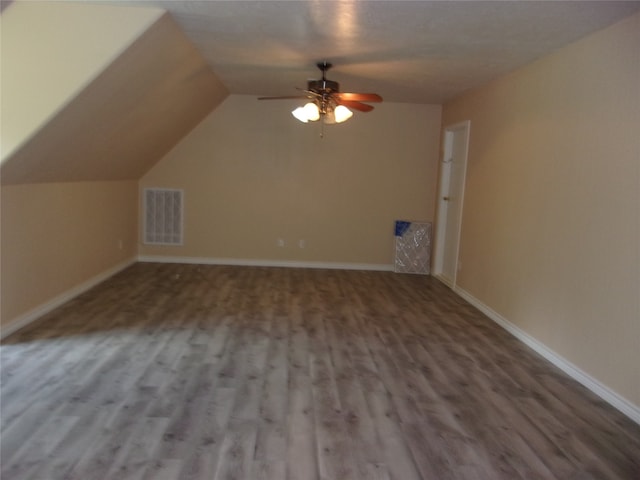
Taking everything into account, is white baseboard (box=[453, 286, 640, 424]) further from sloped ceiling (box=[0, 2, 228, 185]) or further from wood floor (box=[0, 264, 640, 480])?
sloped ceiling (box=[0, 2, 228, 185])

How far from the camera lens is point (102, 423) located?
256 cm

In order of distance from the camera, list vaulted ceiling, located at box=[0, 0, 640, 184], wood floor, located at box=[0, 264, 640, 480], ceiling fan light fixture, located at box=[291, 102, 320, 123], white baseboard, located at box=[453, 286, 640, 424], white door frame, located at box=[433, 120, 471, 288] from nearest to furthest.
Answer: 1. wood floor, located at box=[0, 264, 640, 480]
2. white baseboard, located at box=[453, 286, 640, 424]
3. vaulted ceiling, located at box=[0, 0, 640, 184]
4. ceiling fan light fixture, located at box=[291, 102, 320, 123]
5. white door frame, located at box=[433, 120, 471, 288]

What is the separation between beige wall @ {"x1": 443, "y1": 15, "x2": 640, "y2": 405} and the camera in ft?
9.81

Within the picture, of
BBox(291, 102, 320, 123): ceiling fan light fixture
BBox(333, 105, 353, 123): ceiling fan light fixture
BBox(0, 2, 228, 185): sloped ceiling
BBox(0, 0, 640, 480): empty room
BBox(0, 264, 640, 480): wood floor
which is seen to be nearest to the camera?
BBox(0, 264, 640, 480): wood floor

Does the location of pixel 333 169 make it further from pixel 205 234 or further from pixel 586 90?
pixel 586 90

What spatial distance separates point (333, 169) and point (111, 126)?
337 cm

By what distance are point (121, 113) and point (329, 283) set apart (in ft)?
10.4

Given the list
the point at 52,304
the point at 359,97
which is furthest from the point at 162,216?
the point at 359,97

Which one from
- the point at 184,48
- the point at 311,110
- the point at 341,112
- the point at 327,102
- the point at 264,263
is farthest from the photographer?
the point at 264,263

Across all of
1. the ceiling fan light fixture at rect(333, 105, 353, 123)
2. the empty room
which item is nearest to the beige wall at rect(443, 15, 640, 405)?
the empty room

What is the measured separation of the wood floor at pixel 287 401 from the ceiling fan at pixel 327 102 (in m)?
1.91

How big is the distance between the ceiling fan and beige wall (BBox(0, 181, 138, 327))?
7.13 feet

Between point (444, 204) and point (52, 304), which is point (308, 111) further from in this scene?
point (444, 204)

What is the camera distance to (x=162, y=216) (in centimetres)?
681
